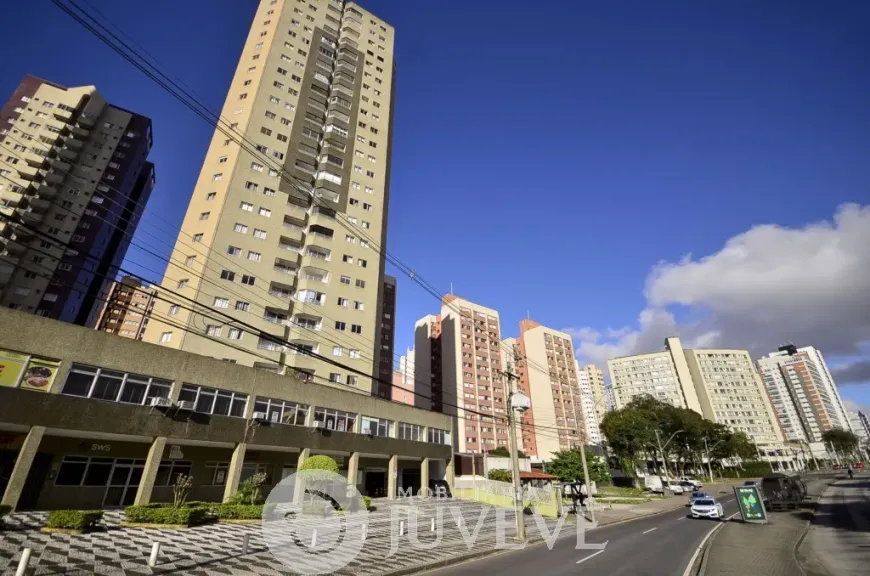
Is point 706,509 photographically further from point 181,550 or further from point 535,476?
point 181,550

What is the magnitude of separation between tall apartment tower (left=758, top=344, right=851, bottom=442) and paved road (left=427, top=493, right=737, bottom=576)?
19904 cm

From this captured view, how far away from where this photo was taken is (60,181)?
6278cm

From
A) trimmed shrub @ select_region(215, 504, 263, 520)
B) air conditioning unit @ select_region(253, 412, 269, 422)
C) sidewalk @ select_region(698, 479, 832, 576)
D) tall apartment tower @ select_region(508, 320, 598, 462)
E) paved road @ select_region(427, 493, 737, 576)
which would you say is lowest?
paved road @ select_region(427, 493, 737, 576)

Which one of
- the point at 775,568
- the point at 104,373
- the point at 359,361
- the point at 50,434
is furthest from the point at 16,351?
the point at 775,568

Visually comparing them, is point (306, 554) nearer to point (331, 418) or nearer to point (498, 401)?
point (331, 418)

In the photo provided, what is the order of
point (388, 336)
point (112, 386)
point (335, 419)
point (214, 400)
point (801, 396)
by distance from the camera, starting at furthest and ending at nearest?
point (801, 396) → point (388, 336) → point (335, 419) → point (214, 400) → point (112, 386)

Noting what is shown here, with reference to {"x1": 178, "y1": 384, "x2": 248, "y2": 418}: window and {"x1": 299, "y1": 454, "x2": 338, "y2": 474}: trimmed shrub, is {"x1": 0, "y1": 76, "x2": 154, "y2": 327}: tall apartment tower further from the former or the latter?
{"x1": 299, "y1": 454, "x2": 338, "y2": 474}: trimmed shrub

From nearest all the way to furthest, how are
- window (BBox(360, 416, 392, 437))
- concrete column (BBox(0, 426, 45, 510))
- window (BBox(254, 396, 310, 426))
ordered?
concrete column (BBox(0, 426, 45, 510)) < window (BBox(254, 396, 310, 426)) < window (BBox(360, 416, 392, 437))

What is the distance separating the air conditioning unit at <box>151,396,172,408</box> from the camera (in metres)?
21.8

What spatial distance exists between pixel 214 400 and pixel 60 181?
212 feet

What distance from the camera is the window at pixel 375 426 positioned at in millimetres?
34094

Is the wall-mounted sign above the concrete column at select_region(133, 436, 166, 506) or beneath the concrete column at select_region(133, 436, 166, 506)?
above

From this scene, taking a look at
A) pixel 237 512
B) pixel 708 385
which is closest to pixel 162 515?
pixel 237 512

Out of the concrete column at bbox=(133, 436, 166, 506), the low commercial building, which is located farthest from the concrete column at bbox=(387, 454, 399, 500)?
the concrete column at bbox=(133, 436, 166, 506)
